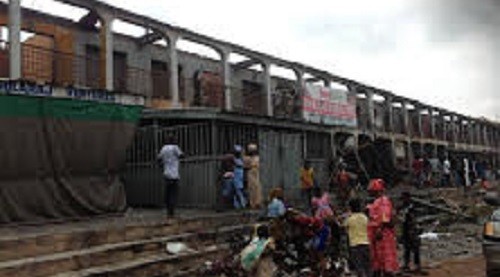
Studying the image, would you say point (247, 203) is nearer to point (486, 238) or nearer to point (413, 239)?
point (413, 239)

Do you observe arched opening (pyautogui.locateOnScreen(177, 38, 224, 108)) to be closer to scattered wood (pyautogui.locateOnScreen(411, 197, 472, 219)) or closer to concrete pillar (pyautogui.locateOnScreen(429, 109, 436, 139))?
scattered wood (pyautogui.locateOnScreen(411, 197, 472, 219))

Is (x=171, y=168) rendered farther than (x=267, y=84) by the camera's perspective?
No

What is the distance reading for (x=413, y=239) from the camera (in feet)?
34.3

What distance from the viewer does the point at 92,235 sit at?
917 centimetres

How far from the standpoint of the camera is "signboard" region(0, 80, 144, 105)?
10.5 meters

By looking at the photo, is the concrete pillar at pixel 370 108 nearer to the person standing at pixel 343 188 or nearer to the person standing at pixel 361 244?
the person standing at pixel 343 188

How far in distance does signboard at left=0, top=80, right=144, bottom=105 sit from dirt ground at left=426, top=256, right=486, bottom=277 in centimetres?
736

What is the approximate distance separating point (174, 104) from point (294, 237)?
10221 millimetres

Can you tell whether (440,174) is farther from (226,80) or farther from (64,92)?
(64,92)

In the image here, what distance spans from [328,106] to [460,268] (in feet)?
48.2

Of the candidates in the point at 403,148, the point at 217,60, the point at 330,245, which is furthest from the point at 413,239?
the point at 403,148

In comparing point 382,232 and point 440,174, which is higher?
point 440,174

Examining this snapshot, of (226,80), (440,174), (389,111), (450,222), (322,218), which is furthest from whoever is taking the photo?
(389,111)

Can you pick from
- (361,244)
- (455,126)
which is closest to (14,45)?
(361,244)
